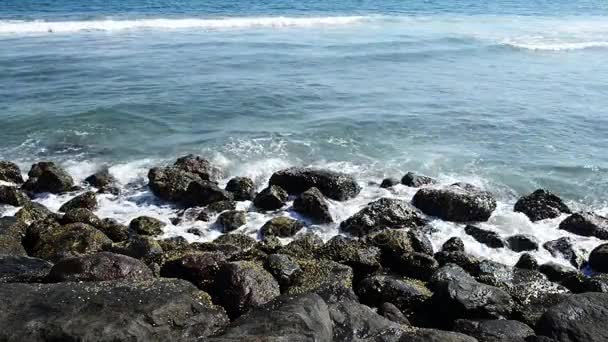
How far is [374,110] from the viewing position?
2116 centimetres

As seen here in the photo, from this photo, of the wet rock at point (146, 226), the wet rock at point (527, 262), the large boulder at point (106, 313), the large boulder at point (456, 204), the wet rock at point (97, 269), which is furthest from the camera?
the large boulder at point (456, 204)

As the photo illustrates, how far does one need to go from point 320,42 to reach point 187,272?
30420 mm

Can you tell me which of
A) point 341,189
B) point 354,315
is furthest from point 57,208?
point 354,315

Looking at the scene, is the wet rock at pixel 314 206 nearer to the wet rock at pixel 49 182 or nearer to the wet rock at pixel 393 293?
the wet rock at pixel 393 293

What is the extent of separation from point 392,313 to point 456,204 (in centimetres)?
570

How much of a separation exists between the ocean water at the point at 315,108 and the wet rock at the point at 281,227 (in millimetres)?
454

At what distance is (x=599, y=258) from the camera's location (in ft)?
35.7

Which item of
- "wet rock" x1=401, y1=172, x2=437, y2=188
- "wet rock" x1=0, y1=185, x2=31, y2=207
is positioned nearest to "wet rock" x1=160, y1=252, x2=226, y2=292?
"wet rock" x1=0, y1=185, x2=31, y2=207

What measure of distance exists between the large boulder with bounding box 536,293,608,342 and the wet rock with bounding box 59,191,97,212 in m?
10.2

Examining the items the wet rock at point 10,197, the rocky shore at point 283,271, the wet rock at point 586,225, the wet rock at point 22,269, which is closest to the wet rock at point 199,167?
the rocky shore at point 283,271

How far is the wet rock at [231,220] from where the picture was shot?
39.5 feet

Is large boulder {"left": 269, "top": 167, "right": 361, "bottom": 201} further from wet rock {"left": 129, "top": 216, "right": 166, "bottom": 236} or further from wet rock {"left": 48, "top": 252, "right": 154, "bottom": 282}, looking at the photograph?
wet rock {"left": 48, "top": 252, "right": 154, "bottom": 282}

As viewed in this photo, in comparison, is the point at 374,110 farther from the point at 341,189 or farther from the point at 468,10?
the point at 468,10

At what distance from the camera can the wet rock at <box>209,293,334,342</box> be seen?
17.7ft
